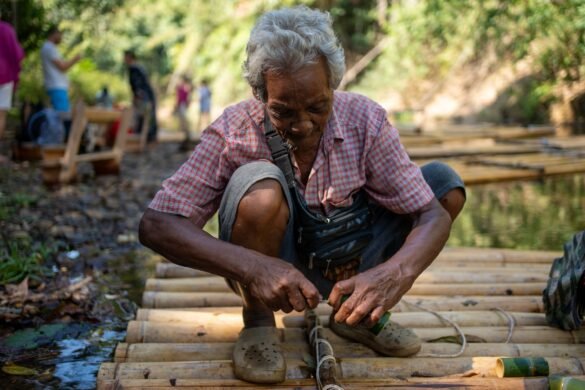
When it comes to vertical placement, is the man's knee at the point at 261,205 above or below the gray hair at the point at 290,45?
below

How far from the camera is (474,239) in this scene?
4.32 meters

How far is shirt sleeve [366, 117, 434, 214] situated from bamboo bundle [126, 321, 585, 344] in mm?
482

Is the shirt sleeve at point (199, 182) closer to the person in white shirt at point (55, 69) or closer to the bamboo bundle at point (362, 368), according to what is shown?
the bamboo bundle at point (362, 368)

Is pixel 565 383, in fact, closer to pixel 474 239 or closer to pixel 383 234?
pixel 383 234

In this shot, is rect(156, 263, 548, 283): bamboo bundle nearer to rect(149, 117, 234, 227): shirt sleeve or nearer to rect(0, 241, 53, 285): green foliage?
rect(0, 241, 53, 285): green foliage

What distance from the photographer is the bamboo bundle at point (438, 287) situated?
264 cm

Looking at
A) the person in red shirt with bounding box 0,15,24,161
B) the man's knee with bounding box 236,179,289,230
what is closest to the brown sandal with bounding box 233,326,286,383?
the man's knee with bounding box 236,179,289,230

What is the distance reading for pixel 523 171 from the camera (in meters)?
5.77

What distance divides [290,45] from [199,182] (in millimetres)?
479

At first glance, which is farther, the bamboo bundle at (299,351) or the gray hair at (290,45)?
the bamboo bundle at (299,351)

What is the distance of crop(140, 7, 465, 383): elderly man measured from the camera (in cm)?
175

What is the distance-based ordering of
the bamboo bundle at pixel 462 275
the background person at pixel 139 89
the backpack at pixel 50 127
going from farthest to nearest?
the background person at pixel 139 89, the backpack at pixel 50 127, the bamboo bundle at pixel 462 275

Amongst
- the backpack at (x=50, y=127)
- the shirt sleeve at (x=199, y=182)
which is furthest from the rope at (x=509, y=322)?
the backpack at (x=50, y=127)

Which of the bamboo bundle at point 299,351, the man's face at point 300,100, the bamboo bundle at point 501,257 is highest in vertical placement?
the man's face at point 300,100
